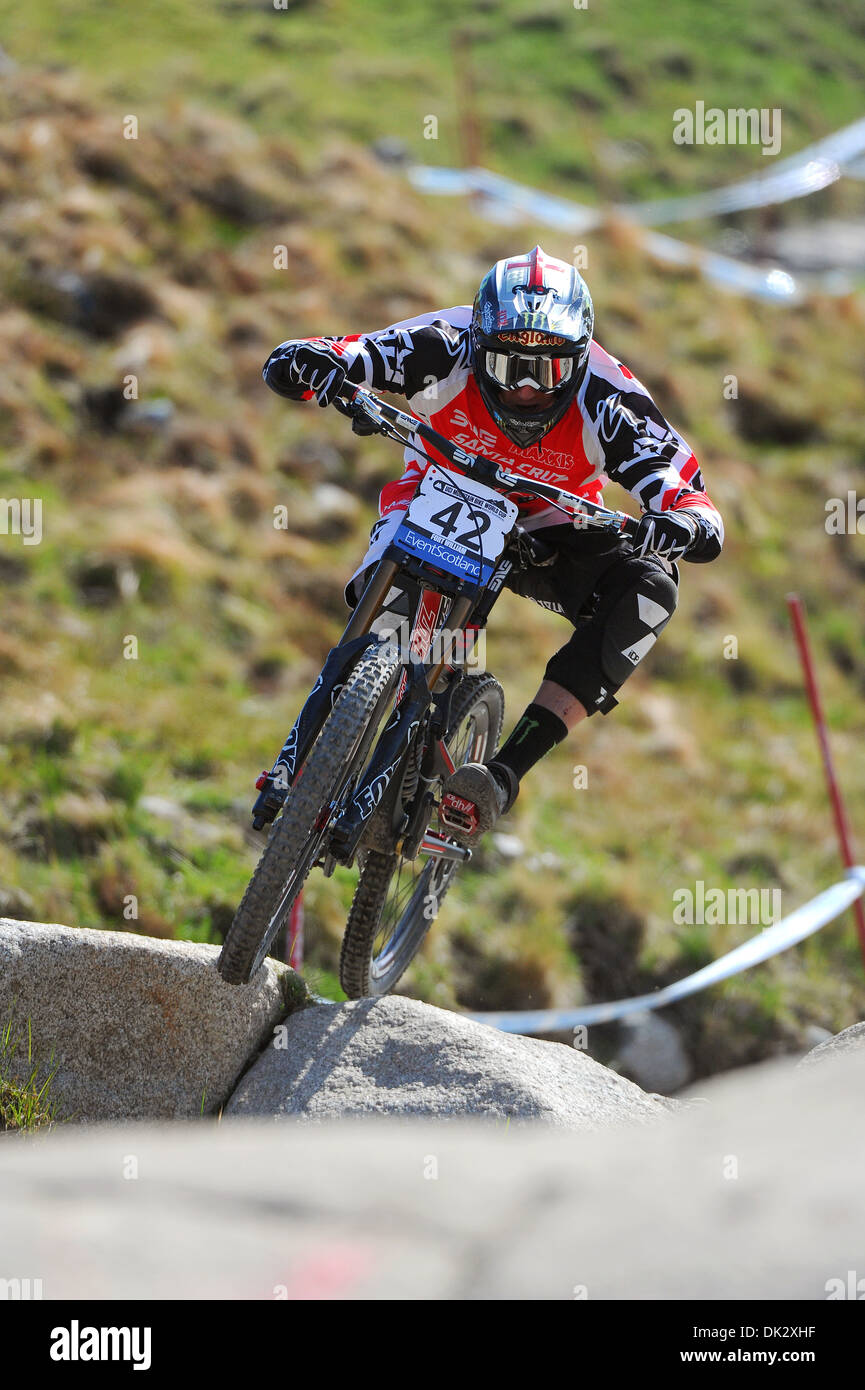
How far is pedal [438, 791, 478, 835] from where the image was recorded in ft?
15.0

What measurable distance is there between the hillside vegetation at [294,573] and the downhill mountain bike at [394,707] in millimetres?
2051

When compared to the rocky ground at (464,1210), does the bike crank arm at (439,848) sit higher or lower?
higher


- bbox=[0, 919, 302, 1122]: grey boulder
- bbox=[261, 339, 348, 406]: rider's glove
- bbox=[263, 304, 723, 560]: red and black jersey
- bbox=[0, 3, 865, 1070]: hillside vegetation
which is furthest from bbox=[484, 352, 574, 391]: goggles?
bbox=[0, 3, 865, 1070]: hillside vegetation

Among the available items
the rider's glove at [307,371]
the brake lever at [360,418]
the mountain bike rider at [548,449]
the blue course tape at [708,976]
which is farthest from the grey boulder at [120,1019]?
the blue course tape at [708,976]

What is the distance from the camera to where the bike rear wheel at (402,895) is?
5055mm

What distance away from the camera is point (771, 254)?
27.0 m

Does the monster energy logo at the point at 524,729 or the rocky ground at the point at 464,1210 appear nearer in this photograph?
the rocky ground at the point at 464,1210

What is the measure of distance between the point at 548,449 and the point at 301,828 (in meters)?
1.79

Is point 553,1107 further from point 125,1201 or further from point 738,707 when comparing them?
point 738,707

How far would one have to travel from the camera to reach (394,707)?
4746mm

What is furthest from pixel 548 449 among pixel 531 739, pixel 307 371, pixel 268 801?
pixel 268 801

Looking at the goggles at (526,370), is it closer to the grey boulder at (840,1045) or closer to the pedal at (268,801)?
the pedal at (268,801)

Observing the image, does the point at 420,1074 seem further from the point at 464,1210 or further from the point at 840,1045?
the point at 464,1210

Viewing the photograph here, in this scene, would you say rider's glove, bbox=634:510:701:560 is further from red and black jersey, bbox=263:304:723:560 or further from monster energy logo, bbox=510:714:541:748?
monster energy logo, bbox=510:714:541:748
